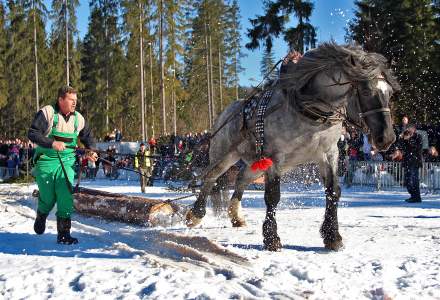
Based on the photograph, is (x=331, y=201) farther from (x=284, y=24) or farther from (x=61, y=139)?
(x=284, y=24)

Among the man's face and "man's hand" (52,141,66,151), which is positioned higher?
the man's face

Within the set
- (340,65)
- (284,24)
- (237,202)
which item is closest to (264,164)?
(340,65)

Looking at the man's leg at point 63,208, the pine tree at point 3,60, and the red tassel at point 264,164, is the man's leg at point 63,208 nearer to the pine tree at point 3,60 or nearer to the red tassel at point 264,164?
the red tassel at point 264,164

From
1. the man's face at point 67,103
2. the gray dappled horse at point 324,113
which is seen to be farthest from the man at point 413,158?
the man's face at point 67,103

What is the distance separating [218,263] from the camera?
482cm

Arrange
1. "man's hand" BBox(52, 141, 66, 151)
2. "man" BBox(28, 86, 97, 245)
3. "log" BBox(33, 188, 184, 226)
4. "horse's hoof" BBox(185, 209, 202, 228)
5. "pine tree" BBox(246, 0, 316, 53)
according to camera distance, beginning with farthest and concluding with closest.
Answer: "pine tree" BBox(246, 0, 316, 53)
"log" BBox(33, 188, 184, 226)
"horse's hoof" BBox(185, 209, 202, 228)
"man" BBox(28, 86, 97, 245)
"man's hand" BBox(52, 141, 66, 151)

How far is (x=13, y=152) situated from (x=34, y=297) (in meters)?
21.6

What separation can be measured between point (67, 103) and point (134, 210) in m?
2.56

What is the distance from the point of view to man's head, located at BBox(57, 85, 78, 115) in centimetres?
608

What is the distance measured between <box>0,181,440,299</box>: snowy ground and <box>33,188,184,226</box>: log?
0.27 meters

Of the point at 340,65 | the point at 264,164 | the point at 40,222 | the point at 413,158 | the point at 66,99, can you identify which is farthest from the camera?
the point at 413,158

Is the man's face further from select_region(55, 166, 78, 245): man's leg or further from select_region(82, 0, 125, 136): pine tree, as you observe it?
select_region(82, 0, 125, 136): pine tree

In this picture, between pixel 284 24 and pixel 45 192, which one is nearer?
pixel 45 192

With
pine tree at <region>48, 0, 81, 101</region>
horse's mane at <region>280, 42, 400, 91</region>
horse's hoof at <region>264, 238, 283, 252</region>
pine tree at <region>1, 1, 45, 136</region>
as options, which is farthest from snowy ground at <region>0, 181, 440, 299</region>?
pine tree at <region>1, 1, 45, 136</region>
